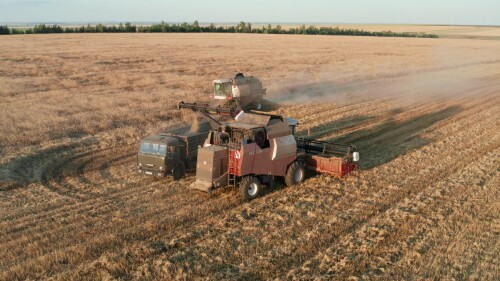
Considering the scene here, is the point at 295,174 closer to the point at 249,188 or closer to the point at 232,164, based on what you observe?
the point at 249,188

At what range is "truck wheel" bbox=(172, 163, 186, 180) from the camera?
1467 centimetres

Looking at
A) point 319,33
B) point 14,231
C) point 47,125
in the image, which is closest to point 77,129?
point 47,125

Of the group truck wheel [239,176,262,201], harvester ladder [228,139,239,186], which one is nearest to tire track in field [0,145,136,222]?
harvester ladder [228,139,239,186]

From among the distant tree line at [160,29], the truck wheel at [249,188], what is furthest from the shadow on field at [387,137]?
the distant tree line at [160,29]

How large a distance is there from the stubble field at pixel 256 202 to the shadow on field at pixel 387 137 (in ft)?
0.23

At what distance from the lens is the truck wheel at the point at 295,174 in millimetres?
14195

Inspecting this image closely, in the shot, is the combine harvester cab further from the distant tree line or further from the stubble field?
the distant tree line

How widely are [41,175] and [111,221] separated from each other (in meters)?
4.91

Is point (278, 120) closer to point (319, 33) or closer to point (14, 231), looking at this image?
point (14, 231)

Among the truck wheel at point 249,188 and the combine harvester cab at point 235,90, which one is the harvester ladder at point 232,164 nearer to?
the truck wheel at point 249,188

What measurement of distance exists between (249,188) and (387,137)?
9007 mm

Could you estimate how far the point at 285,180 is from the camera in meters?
14.3

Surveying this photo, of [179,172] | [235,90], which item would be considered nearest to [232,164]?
[179,172]

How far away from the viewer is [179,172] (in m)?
14.8
